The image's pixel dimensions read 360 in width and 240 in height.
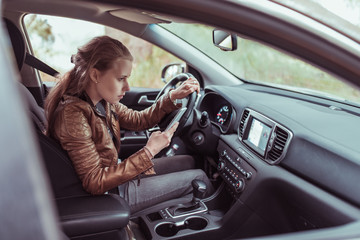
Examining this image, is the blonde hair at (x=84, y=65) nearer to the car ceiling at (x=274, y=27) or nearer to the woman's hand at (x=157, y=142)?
the woman's hand at (x=157, y=142)

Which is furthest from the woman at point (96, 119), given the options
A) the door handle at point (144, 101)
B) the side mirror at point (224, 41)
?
the door handle at point (144, 101)

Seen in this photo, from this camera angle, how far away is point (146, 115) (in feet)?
7.66

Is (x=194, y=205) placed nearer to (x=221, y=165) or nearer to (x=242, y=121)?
(x=221, y=165)

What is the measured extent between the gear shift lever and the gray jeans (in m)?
0.07

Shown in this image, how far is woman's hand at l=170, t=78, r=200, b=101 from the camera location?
2.21 meters

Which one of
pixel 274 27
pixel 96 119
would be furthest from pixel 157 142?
pixel 274 27

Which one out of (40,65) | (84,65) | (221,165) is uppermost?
(84,65)

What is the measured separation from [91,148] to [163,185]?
0.65 meters

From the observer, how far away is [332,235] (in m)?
0.81

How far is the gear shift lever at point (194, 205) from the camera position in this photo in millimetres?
2078

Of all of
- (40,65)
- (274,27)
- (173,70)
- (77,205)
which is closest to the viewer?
(274,27)

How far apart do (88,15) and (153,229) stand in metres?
1.39

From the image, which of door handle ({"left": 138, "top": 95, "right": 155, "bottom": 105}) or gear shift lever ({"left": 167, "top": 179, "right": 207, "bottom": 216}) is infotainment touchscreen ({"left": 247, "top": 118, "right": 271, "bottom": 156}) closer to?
gear shift lever ({"left": 167, "top": 179, "right": 207, "bottom": 216})

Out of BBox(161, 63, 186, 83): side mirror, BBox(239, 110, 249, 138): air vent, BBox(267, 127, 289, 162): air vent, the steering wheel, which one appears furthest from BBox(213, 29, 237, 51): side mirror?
BBox(267, 127, 289, 162): air vent
